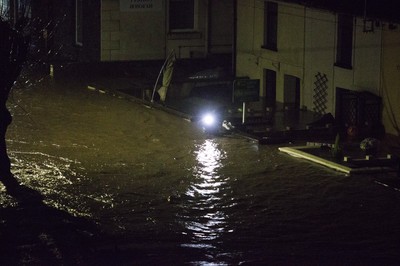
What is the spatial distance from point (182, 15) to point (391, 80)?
13160mm

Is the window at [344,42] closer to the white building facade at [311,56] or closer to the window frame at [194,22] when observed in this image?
the white building facade at [311,56]

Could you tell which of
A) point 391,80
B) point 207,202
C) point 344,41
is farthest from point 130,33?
point 207,202

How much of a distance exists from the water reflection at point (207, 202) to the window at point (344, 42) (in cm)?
580

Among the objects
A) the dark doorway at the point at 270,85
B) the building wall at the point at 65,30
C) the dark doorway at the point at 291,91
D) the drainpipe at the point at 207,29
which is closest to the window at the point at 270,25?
the dark doorway at the point at 270,85

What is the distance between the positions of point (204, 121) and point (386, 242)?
11.1m

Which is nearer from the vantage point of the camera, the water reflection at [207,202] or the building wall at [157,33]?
the water reflection at [207,202]

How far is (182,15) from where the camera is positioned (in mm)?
36438

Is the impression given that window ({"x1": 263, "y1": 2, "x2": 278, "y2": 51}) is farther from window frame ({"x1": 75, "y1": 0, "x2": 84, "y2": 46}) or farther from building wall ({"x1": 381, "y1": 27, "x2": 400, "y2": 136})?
window frame ({"x1": 75, "y1": 0, "x2": 84, "y2": 46})

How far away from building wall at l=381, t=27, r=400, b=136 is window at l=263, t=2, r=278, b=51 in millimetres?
6296

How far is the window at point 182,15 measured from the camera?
3628 cm

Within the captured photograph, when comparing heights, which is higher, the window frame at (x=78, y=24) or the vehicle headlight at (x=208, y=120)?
the window frame at (x=78, y=24)

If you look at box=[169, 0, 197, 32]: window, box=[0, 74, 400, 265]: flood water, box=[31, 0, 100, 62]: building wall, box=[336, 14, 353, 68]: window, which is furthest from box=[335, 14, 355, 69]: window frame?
box=[31, 0, 100, 62]: building wall

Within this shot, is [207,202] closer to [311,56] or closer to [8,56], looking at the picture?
[8,56]

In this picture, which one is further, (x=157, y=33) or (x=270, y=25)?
(x=157, y=33)
